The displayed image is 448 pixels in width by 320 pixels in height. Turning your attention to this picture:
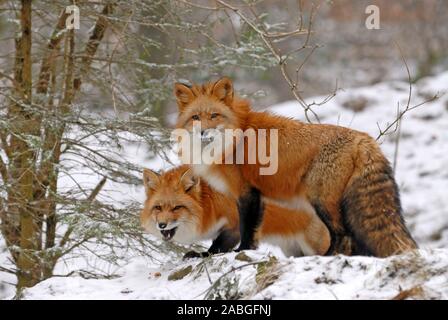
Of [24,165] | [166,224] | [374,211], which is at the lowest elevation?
[166,224]

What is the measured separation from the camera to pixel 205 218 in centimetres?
759

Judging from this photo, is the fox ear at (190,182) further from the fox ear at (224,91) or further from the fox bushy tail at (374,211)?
the fox bushy tail at (374,211)

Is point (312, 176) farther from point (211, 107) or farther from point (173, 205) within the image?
point (173, 205)

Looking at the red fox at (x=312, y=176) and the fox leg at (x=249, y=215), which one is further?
the fox leg at (x=249, y=215)

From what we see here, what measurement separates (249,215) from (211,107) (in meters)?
1.09

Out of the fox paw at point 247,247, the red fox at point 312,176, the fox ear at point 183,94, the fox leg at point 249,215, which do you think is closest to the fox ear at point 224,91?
the red fox at point 312,176

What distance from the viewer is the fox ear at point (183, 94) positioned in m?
7.50

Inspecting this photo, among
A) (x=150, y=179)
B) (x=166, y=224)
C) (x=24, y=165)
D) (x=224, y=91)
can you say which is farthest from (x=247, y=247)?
(x=24, y=165)

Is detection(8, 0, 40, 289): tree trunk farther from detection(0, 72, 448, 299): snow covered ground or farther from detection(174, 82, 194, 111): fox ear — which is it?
detection(174, 82, 194, 111): fox ear

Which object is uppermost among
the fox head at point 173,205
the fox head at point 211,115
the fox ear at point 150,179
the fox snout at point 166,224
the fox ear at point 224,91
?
the fox ear at point 224,91

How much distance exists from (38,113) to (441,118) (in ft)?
33.5

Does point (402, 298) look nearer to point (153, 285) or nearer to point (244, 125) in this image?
point (153, 285)

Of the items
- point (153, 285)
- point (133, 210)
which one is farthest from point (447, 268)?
point (133, 210)

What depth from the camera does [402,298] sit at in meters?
5.28
